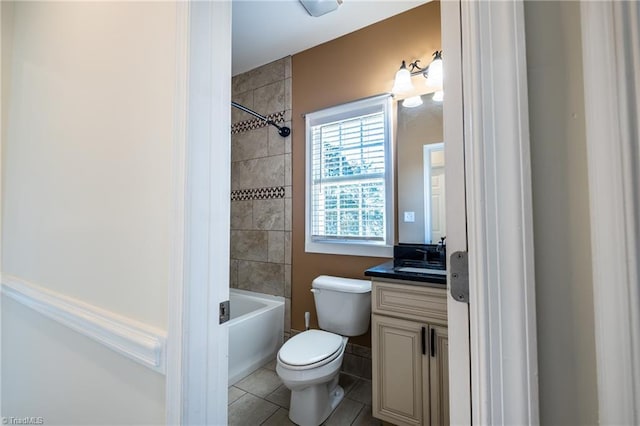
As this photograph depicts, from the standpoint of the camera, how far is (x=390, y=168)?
1956mm

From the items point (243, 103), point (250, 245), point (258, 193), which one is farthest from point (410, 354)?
point (243, 103)

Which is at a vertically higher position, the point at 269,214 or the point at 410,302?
the point at 269,214

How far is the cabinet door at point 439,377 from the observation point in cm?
128

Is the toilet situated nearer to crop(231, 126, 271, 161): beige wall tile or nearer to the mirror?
the mirror

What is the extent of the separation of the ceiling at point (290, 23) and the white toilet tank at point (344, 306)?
6.18 ft

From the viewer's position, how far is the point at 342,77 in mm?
2164

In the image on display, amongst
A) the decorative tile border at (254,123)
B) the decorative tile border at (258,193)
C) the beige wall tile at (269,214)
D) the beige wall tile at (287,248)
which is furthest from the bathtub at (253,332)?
the decorative tile border at (254,123)
